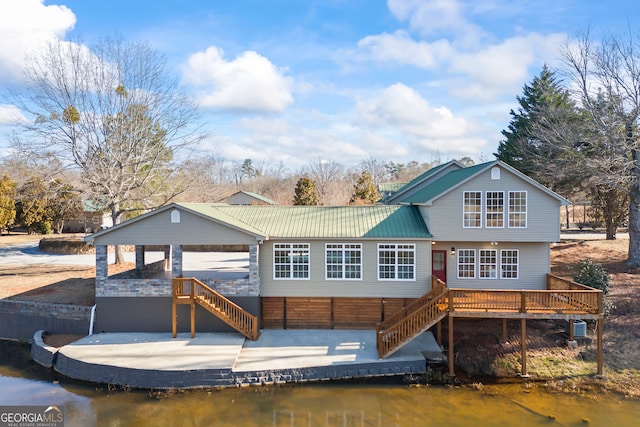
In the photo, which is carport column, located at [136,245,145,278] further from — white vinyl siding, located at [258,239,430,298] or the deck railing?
the deck railing

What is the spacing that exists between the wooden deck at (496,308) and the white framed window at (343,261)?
9.69ft

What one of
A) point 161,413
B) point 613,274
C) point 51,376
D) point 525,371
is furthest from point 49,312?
point 613,274

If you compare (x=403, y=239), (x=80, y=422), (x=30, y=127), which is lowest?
(x=80, y=422)

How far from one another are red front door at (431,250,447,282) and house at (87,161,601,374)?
1.5 inches

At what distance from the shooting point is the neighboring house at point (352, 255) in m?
15.0

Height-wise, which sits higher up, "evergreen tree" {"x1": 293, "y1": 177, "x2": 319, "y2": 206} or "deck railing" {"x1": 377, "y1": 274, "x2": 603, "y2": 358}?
"evergreen tree" {"x1": 293, "y1": 177, "x2": 319, "y2": 206}

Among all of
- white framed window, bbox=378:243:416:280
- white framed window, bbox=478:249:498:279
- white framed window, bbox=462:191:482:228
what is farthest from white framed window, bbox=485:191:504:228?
white framed window, bbox=378:243:416:280

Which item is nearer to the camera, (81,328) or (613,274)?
(81,328)

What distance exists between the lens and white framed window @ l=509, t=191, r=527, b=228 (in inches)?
605

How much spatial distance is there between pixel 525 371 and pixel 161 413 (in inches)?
420

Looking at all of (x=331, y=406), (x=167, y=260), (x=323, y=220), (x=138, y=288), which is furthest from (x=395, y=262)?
(x=167, y=260)

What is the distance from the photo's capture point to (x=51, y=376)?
516 inches

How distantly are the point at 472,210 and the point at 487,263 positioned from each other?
2.30m

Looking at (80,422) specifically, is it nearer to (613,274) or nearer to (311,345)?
(311,345)
